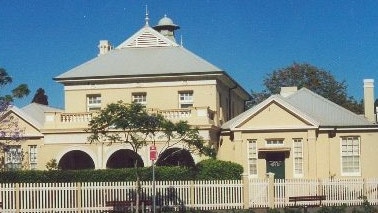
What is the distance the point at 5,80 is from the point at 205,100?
46.0 feet

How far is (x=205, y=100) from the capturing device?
3925 centimetres

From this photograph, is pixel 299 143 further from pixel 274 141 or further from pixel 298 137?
pixel 274 141

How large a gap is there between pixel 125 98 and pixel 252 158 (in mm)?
7988

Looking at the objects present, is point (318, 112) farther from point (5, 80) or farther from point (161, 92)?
point (5, 80)

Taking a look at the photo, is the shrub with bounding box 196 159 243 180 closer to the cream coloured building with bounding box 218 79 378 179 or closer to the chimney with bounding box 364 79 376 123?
the cream coloured building with bounding box 218 79 378 179

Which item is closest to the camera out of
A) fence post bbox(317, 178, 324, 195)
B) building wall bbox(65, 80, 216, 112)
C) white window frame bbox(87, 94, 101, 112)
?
fence post bbox(317, 178, 324, 195)

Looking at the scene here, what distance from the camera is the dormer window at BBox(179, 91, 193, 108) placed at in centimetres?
3953

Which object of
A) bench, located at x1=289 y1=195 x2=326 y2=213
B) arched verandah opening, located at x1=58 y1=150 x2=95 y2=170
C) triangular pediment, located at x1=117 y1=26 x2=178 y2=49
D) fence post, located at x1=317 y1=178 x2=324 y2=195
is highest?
triangular pediment, located at x1=117 y1=26 x2=178 y2=49

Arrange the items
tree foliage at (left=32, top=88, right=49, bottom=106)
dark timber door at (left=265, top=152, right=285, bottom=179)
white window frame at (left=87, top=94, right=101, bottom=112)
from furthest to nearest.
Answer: tree foliage at (left=32, top=88, right=49, bottom=106) < white window frame at (left=87, top=94, right=101, bottom=112) < dark timber door at (left=265, top=152, right=285, bottom=179)

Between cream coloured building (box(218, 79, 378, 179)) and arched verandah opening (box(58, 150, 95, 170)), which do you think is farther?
arched verandah opening (box(58, 150, 95, 170))

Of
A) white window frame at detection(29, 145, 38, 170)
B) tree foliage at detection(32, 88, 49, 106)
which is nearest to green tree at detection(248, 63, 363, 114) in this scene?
tree foliage at detection(32, 88, 49, 106)

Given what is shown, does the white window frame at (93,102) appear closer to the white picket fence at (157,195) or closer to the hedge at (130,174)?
the hedge at (130,174)

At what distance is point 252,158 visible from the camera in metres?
36.8

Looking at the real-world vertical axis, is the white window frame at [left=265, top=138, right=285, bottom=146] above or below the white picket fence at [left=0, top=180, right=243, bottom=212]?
above
